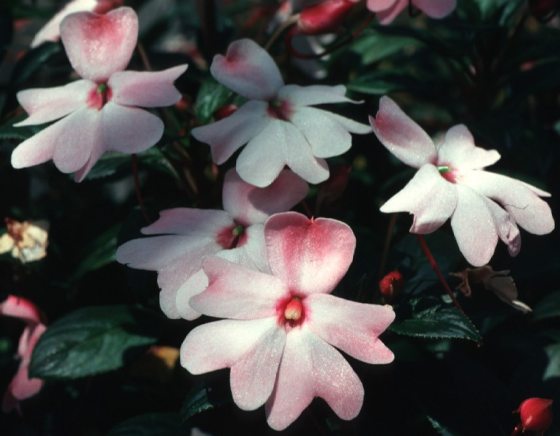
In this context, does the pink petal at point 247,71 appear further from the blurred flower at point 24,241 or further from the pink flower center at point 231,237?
the blurred flower at point 24,241

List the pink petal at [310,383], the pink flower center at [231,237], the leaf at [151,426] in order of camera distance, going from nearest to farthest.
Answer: the pink petal at [310,383]
the pink flower center at [231,237]
the leaf at [151,426]

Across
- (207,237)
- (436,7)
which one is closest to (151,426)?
(207,237)

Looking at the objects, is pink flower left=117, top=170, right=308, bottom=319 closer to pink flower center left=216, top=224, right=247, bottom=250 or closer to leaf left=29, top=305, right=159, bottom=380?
pink flower center left=216, top=224, right=247, bottom=250

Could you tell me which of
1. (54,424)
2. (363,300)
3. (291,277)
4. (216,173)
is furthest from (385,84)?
(54,424)

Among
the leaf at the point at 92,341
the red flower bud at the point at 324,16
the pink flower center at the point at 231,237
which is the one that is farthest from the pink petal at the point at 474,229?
the leaf at the point at 92,341

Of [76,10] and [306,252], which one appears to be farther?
[76,10]

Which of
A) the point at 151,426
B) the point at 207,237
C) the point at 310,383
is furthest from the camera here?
the point at 151,426

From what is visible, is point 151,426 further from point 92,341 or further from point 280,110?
point 280,110
